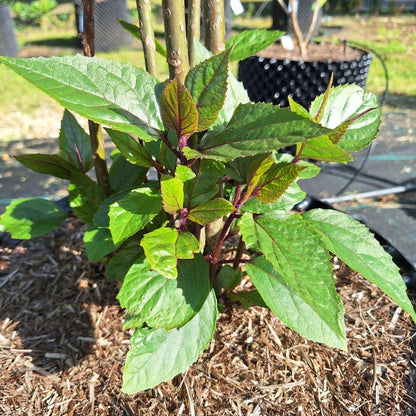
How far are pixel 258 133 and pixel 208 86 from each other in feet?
0.35

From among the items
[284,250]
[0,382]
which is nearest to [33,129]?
[0,382]

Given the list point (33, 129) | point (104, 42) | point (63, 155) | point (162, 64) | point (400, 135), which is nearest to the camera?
point (63, 155)

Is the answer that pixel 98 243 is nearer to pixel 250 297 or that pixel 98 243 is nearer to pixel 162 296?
pixel 162 296

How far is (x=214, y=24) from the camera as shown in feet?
2.50

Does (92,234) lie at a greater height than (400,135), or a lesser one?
greater

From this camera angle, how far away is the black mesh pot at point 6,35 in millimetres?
4965

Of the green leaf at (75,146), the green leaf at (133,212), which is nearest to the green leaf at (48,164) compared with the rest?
the green leaf at (75,146)

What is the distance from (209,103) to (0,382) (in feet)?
2.33

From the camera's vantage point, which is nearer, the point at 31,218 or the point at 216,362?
the point at 216,362

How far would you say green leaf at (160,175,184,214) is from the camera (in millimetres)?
607

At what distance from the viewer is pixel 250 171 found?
0.67 meters

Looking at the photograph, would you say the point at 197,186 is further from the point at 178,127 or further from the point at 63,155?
the point at 63,155

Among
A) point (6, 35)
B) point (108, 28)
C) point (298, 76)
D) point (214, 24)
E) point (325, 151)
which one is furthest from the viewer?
point (108, 28)

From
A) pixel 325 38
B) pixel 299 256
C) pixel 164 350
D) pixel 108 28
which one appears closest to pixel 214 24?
pixel 299 256
